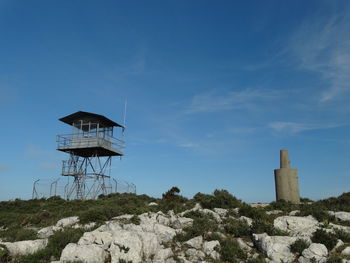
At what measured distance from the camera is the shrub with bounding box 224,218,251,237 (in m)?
14.8

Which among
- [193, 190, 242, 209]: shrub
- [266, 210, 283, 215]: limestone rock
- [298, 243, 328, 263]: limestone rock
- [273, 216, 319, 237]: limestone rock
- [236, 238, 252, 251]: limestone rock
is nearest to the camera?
[298, 243, 328, 263]: limestone rock

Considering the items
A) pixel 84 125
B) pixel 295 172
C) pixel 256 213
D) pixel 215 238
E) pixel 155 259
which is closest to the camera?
pixel 155 259

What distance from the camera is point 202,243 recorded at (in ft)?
45.0

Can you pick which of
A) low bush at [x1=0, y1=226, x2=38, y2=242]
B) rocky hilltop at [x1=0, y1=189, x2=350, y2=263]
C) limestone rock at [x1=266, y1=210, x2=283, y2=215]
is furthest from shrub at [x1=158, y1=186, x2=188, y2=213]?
low bush at [x1=0, y1=226, x2=38, y2=242]

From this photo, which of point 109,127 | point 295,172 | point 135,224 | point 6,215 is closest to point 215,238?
point 135,224

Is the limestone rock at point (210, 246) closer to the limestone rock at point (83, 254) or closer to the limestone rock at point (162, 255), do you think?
the limestone rock at point (162, 255)

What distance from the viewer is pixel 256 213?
1783 centimetres

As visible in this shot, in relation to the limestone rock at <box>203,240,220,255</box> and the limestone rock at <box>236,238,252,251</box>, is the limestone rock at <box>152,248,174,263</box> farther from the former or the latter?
the limestone rock at <box>236,238,252,251</box>

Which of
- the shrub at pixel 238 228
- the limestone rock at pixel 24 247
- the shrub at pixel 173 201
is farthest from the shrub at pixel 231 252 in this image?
the limestone rock at pixel 24 247

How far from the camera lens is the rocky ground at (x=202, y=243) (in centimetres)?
1208

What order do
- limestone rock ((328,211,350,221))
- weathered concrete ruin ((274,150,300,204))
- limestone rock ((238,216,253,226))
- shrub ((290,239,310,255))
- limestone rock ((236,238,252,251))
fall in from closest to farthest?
1. shrub ((290,239,310,255))
2. limestone rock ((236,238,252,251))
3. limestone rock ((238,216,253,226))
4. limestone rock ((328,211,350,221))
5. weathered concrete ruin ((274,150,300,204))

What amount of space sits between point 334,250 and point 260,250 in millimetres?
3007

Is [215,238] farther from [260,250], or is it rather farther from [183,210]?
[183,210]

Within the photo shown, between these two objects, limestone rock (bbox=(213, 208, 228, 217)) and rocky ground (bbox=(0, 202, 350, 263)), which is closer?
rocky ground (bbox=(0, 202, 350, 263))
